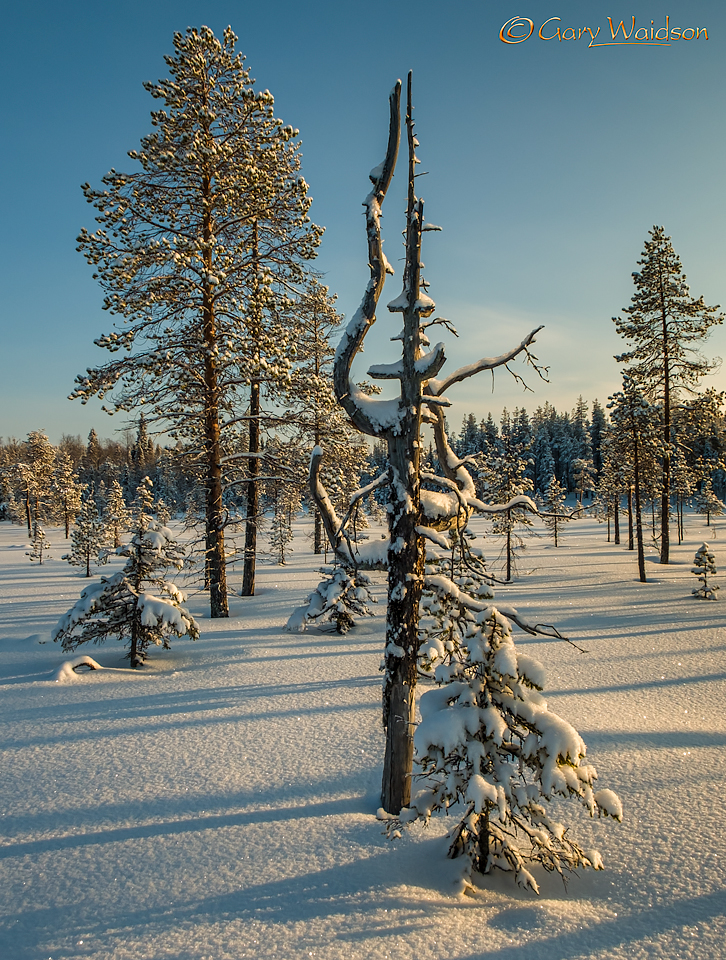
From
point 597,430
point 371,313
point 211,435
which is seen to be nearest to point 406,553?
point 371,313

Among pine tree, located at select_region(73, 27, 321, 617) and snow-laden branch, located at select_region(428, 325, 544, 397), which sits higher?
pine tree, located at select_region(73, 27, 321, 617)

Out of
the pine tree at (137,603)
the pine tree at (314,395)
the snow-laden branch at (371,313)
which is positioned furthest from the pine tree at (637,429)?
the snow-laden branch at (371,313)

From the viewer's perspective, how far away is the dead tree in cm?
495

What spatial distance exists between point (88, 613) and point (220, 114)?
1199 cm

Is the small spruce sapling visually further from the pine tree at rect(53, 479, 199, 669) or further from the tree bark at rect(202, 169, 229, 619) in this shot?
the tree bark at rect(202, 169, 229, 619)

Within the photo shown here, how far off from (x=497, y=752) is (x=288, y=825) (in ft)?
7.63

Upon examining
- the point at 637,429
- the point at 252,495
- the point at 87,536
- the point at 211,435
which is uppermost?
the point at 637,429

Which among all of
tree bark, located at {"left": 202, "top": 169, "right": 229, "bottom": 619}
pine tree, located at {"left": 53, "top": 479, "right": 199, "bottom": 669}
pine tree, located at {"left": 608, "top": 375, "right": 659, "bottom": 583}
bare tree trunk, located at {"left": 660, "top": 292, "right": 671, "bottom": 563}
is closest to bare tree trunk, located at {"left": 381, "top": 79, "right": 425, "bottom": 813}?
pine tree, located at {"left": 53, "top": 479, "right": 199, "bottom": 669}

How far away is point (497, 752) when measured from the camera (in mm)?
4062

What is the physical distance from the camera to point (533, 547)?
42.7 m

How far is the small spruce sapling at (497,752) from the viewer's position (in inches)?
151

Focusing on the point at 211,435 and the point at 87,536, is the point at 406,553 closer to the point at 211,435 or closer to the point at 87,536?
the point at 211,435

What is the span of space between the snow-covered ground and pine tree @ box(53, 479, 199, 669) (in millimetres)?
768

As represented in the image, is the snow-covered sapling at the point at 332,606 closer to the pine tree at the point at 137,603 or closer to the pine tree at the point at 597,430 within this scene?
the pine tree at the point at 137,603
